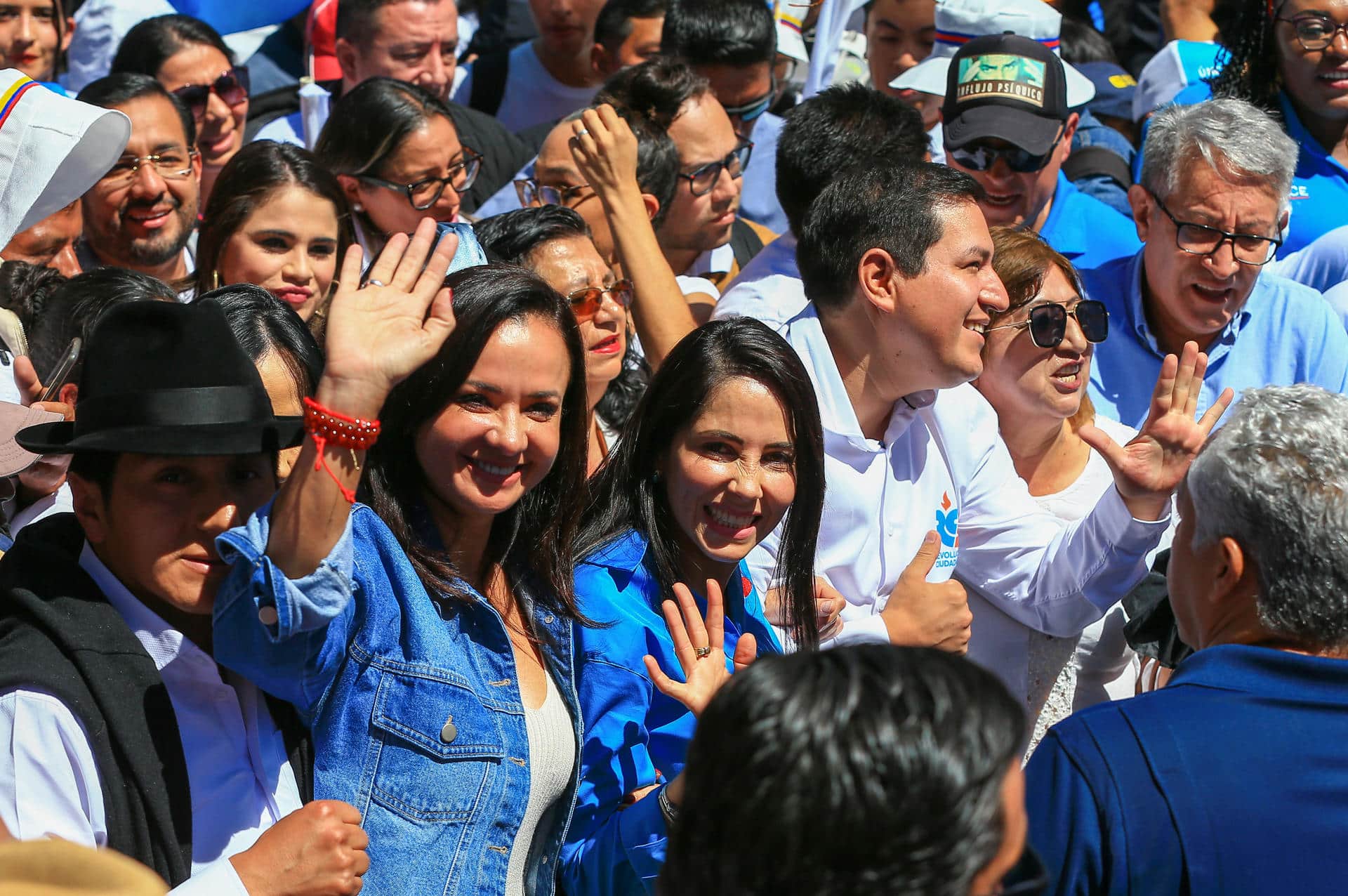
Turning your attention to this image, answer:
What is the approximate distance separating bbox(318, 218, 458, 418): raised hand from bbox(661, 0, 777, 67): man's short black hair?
12.2 ft

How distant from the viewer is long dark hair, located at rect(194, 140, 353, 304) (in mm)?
4117

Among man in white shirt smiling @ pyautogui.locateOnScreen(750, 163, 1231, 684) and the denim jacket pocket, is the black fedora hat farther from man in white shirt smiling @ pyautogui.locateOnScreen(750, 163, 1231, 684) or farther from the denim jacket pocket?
man in white shirt smiling @ pyautogui.locateOnScreen(750, 163, 1231, 684)

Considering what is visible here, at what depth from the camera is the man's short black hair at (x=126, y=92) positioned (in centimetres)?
460

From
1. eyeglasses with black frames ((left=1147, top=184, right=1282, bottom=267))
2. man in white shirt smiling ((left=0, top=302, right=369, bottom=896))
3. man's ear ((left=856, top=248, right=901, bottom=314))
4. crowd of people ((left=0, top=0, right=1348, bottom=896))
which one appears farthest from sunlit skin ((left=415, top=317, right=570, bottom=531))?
eyeglasses with black frames ((left=1147, top=184, right=1282, bottom=267))

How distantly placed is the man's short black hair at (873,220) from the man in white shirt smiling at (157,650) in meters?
1.87

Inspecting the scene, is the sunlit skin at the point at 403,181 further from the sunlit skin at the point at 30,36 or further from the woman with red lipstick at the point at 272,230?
the sunlit skin at the point at 30,36

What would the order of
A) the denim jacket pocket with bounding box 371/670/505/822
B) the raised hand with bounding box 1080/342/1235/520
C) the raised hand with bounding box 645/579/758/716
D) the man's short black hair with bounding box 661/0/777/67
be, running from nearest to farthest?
the denim jacket pocket with bounding box 371/670/505/822
the raised hand with bounding box 645/579/758/716
the raised hand with bounding box 1080/342/1235/520
the man's short black hair with bounding box 661/0/777/67

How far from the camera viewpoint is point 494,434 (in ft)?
8.61

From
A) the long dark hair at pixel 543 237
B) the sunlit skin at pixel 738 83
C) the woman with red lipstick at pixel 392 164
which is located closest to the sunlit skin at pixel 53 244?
the woman with red lipstick at pixel 392 164

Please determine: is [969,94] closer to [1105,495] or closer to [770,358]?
[1105,495]

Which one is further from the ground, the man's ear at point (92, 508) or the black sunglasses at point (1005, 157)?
the man's ear at point (92, 508)

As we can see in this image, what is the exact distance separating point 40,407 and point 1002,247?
2.59m

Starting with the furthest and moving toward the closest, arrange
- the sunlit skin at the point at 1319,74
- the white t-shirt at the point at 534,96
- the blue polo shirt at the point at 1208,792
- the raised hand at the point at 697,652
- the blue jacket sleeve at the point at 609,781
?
the white t-shirt at the point at 534,96, the sunlit skin at the point at 1319,74, the blue jacket sleeve at the point at 609,781, the raised hand at the point at 697,652, the blue polo shirt at the point at 1208,792

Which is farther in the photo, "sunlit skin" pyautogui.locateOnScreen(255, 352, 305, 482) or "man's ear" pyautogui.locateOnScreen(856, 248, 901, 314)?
"man's ear" pyautogui.locateOnScreen(856, 248, 901, 314)
